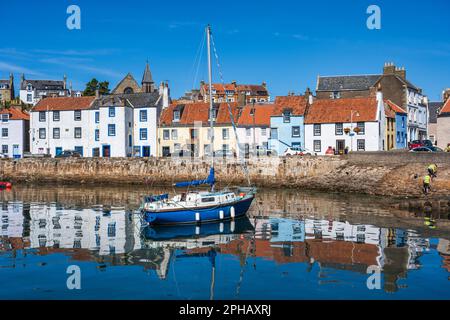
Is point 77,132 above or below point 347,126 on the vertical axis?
above

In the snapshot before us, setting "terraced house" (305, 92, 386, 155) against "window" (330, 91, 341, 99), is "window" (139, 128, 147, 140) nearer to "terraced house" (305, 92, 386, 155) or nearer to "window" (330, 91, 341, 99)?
"terraced house" (305, 92, 386, 155)

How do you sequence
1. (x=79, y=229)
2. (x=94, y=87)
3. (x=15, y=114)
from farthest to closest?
(x=94, y=87), (x=15, y=114), (x=79, y=229)

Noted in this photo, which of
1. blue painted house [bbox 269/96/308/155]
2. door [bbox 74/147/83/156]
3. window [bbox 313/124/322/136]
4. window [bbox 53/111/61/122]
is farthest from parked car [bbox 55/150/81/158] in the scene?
window [bbox 313/124/322/136]

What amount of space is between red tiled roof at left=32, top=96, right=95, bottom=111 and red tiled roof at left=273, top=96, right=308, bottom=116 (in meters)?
25.6

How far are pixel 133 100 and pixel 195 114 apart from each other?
A: 29.5ft

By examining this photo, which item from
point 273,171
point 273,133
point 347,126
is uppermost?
point 347,126

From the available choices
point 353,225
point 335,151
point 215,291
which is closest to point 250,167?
point 335,151

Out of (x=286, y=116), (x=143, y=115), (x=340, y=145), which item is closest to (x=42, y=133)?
(x=143, y=115)

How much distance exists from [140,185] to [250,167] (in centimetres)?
1268

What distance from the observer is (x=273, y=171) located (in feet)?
178

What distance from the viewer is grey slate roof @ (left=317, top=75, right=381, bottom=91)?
76.7 m

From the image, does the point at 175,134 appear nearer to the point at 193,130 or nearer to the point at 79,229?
the point at 193,130
